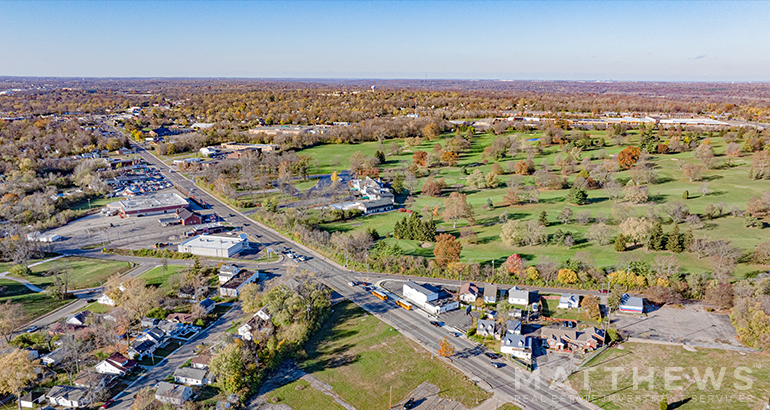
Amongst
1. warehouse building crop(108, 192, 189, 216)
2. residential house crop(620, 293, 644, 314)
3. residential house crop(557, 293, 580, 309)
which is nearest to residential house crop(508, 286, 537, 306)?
residential house crop(557, 293, 580, 309)

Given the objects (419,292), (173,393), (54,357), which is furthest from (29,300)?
(419,292)

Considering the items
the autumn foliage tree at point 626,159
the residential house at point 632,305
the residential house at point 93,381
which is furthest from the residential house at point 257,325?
the autumn foliage tree at point 626,159

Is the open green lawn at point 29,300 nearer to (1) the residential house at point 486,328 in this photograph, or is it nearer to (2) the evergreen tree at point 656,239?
(1) the residential house at point 486,328

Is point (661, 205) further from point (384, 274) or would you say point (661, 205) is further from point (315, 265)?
point (315, 265)

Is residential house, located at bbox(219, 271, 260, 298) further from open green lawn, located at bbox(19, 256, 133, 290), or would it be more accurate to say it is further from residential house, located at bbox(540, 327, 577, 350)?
residential house, located at bbox(540, 327, 577, 350)

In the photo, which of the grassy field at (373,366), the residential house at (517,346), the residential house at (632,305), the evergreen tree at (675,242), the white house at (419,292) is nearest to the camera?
the grassy field at (373,366)

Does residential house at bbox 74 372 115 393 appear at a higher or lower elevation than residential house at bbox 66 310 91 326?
lower
